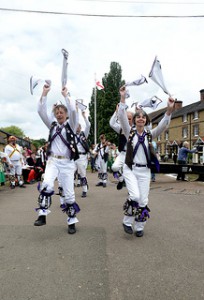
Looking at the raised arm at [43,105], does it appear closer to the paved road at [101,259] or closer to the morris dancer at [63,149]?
the morris dancer at [63,149]

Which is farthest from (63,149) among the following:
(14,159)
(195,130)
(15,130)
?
(15,130)

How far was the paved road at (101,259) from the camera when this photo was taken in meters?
2.75

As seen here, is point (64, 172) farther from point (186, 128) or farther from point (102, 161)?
point (186, 128)

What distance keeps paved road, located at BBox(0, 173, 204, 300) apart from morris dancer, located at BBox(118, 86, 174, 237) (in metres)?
0.30

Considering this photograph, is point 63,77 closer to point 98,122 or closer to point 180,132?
point 98,122

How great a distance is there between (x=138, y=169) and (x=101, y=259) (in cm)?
159

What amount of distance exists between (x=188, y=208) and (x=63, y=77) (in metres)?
4.11

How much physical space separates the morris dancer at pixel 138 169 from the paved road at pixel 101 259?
299 millimetres

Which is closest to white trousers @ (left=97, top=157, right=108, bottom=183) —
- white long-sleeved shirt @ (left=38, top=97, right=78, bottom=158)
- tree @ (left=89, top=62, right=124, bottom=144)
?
white long-sleeved shirt @ (left=38, top=97, right=78, bottom=158)

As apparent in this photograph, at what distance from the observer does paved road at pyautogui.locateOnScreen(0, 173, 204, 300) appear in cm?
275

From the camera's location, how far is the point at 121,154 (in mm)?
7195

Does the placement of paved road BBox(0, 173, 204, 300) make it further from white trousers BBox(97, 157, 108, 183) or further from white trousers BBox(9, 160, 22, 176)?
white trousers BBox(9, 160, 22, 176)

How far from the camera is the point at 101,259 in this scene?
3.53 meters

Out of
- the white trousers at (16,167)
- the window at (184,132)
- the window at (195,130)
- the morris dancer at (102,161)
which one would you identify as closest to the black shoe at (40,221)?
the morris dancer at (102,161)
